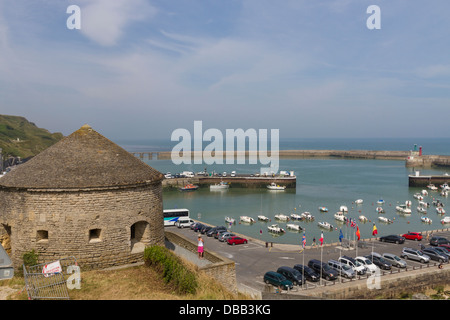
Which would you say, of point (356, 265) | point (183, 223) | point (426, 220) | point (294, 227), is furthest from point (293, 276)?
point (426, 220)

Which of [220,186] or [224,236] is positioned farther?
[220,186]

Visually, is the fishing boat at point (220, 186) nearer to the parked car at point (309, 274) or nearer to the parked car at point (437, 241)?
the parked car at point (437, 241)

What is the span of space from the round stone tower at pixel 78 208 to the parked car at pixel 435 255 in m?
24.2

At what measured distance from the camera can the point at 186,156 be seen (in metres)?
188

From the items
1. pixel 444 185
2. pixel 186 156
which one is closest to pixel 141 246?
pixel 444 185

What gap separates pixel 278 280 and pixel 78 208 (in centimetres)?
1348

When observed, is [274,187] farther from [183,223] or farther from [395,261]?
[395,261]

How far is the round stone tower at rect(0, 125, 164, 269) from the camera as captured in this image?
14695 mm

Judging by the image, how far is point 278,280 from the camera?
2205 centimetres

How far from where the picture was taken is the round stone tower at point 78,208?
48.2ft

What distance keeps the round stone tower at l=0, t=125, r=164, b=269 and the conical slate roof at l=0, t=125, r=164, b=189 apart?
4cm

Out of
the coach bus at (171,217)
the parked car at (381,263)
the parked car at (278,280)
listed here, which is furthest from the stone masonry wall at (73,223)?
the coach bus at (171,217)

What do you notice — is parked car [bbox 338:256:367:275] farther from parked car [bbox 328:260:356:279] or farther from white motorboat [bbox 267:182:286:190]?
white motorboat [bbox 267:182:286:190]

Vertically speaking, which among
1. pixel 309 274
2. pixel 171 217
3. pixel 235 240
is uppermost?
pixel 171 217
